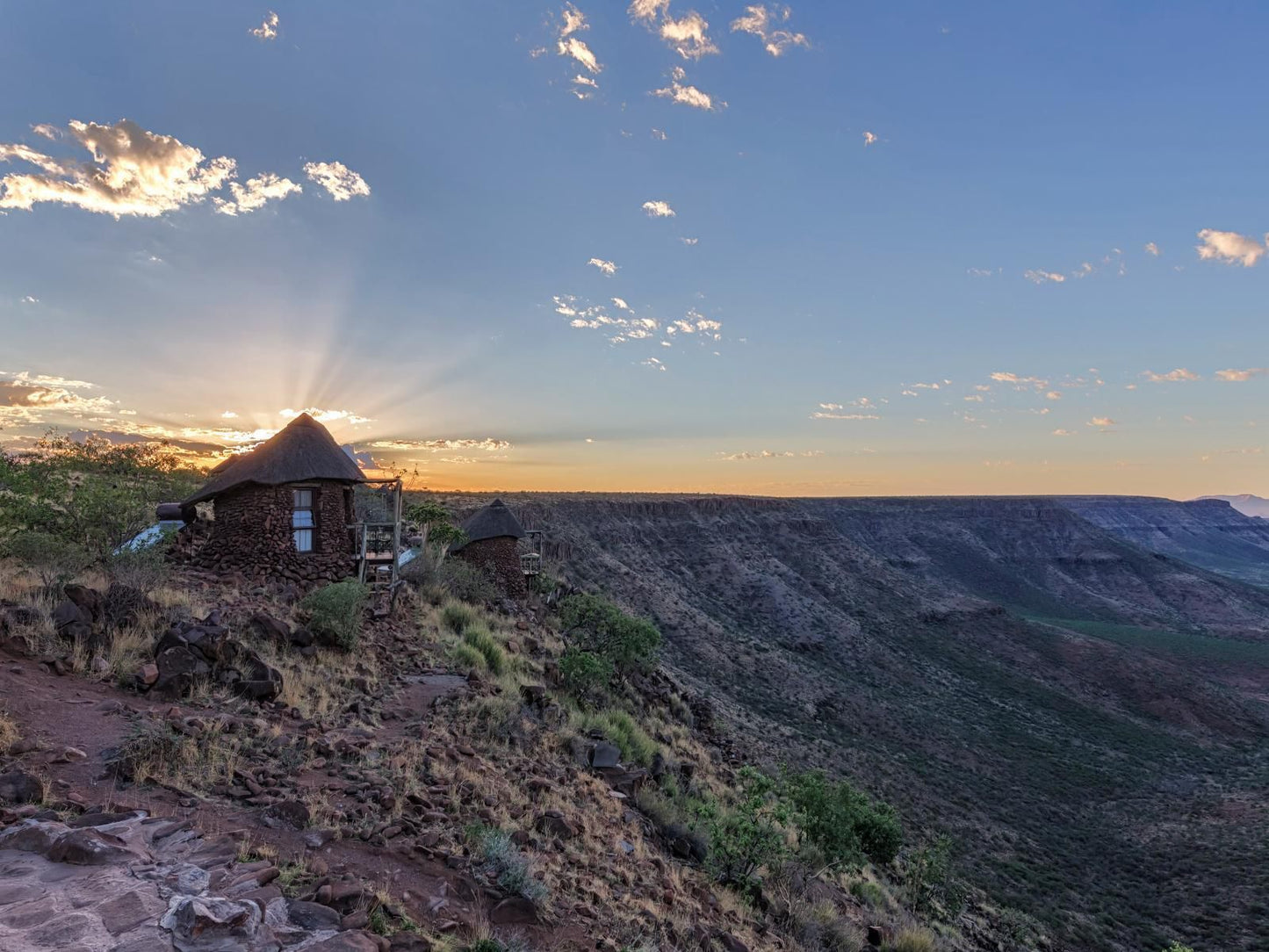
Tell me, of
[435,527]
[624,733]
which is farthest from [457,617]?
[435,527]

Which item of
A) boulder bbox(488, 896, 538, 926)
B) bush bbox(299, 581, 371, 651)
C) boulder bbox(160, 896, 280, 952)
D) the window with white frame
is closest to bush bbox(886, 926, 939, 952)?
boulder bbox(488, 896, 538, 926)

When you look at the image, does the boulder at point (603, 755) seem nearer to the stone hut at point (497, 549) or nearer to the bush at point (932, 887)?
the bush at point (932, 887)

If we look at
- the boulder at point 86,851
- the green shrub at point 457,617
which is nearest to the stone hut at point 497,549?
the green shrub at point 457,617

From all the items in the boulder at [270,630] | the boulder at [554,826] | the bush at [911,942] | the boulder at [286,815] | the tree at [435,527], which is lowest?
the bush at [911,942]

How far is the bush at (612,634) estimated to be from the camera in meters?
23.2

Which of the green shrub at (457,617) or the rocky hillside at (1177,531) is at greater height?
the green shrub at (457,617)

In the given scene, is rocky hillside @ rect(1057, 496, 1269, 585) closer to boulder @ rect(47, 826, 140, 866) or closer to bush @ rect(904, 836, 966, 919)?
bush @ rect(904, 836, 966, 919)

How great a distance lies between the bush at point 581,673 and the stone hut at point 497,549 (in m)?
9.42

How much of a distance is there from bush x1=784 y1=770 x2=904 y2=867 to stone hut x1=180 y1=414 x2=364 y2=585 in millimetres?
13893

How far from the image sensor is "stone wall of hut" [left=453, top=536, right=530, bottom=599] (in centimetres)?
2783

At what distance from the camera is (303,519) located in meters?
16.9

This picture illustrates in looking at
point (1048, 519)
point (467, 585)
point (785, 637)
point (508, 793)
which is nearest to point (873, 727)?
point (785, 637)

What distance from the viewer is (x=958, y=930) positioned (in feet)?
53.7

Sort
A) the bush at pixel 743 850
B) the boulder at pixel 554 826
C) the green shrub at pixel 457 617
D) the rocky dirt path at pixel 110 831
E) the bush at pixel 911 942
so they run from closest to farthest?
the rocky dirt path at pixel 110 831, the boulder at pixel 554 826, the bush at pixel 743 850, the bush at pixel 911 942, the green shrub at pixel 457 617
